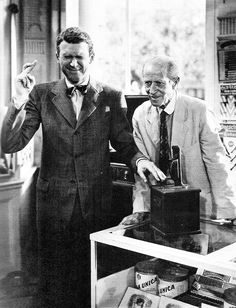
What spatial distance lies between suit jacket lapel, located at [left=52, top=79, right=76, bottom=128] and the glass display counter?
574 mm

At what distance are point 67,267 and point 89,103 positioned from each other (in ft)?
2.87

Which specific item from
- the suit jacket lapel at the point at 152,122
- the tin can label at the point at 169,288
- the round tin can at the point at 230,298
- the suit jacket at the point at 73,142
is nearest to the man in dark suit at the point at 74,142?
the suit jacket at the point at 73,142

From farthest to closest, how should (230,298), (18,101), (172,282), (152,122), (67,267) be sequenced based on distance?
(67,267), (152,122), (18,101), (172,282), (230,298)

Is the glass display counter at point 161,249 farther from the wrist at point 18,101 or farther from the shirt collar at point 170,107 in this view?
the wrist at point 18,101

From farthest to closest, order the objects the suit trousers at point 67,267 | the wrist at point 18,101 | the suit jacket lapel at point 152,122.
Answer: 1. the suit trousers at point 67,267
2. the suit jacket lapel at point 152,122
3. the wrist at point 18,101

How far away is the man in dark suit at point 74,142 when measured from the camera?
2004 millimetres

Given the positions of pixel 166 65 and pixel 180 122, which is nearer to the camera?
pixel 166 65

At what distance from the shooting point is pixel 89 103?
6.83 feet

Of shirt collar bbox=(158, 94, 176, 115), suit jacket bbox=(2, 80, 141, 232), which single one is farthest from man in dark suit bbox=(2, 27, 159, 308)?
shirt collar bbox=(158, 94, 176, 115)

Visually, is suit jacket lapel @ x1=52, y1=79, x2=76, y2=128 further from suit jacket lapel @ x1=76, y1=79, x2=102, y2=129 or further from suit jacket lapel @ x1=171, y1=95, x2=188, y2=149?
suit jacket lapel @ x1=171, y1=95, x2=188, y2=149

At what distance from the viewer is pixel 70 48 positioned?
6.46 feet

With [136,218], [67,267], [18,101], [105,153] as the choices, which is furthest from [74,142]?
[67,267]

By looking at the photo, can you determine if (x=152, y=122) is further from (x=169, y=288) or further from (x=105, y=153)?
(x=169, y=288)

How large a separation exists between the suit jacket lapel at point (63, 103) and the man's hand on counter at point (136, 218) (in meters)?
0.51
